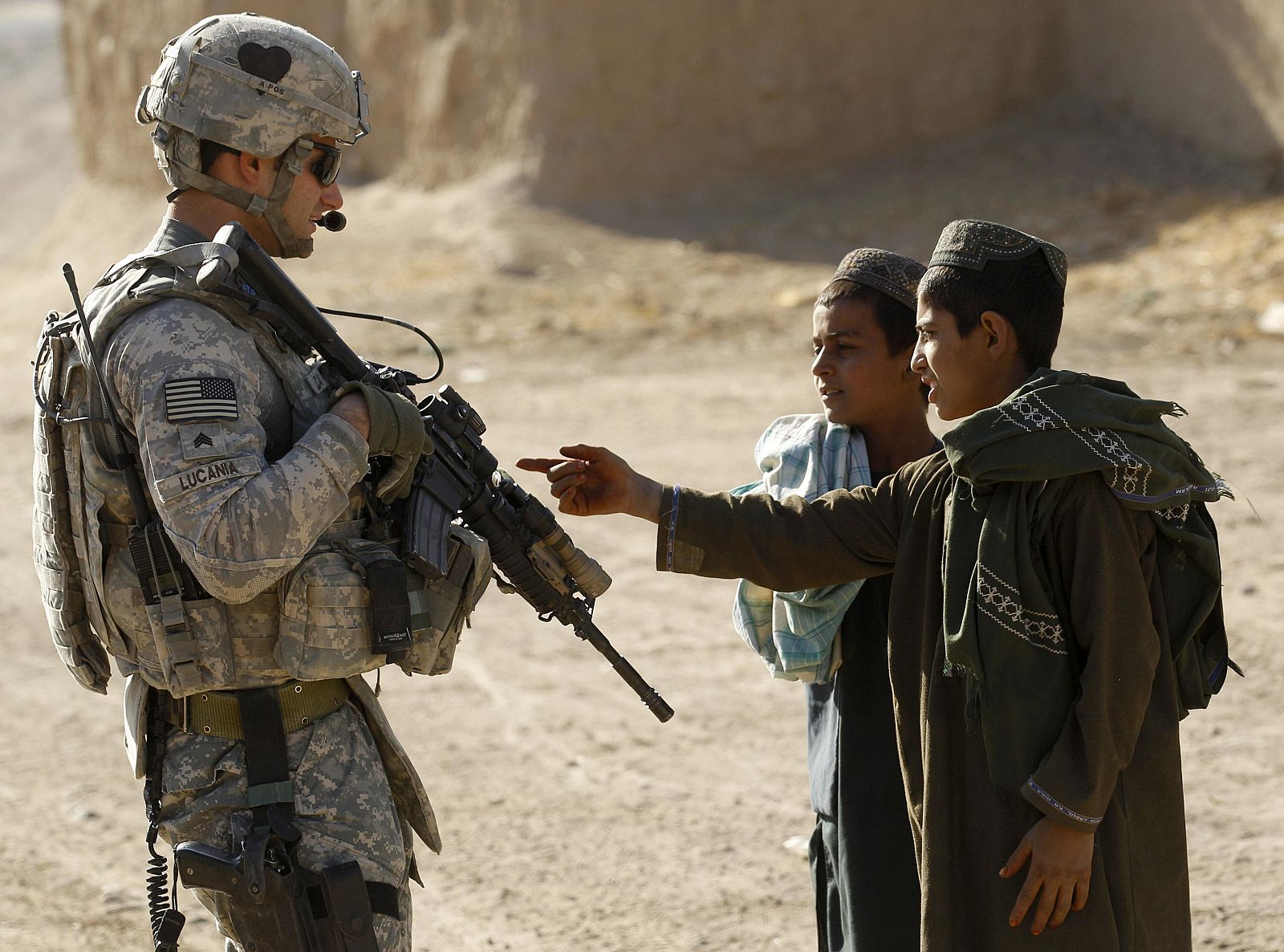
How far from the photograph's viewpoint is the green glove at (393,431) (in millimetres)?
2328

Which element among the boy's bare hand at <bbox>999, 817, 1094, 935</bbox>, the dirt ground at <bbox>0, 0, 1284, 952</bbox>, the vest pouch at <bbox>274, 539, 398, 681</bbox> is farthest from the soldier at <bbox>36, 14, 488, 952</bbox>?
the dirt ground at <bbox>0, 0, 1284, 952</bbox>

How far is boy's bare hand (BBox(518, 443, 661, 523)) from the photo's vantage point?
8.62ft

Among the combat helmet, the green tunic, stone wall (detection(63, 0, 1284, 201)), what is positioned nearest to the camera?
the green tunic

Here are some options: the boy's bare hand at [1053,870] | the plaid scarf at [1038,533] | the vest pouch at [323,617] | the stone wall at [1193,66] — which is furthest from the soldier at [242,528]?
the stone wall at [1193,66]

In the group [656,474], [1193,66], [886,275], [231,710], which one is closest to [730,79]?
[1193,66]

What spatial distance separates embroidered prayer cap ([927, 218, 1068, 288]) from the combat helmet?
3.49 feet

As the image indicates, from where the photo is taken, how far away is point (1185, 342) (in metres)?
9.43

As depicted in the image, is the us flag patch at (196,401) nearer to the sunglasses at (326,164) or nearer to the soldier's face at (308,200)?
the soldier's face at (308,200)

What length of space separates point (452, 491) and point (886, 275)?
96cm

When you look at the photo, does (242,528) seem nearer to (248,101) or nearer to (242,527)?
(242,527)

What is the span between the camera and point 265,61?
244 centimetres

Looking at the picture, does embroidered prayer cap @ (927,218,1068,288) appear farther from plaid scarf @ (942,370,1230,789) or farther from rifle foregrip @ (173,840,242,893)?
rifle foregrip @ (173,840,242,893)

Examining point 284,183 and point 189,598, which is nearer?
point 189,598

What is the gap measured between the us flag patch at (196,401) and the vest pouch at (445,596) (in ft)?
1.52
